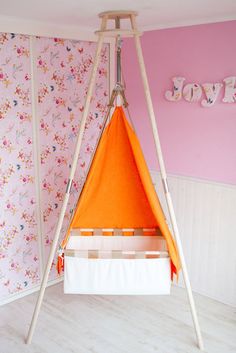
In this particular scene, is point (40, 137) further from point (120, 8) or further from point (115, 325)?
point (115, 325)

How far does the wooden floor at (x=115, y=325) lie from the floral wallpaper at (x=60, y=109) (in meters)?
0.56

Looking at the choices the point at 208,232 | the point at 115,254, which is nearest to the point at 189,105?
the point at 208,232

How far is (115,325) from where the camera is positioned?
3.17 metres

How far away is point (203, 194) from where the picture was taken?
349cm

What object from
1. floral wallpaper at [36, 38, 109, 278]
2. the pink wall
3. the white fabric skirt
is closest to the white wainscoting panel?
the pink wall

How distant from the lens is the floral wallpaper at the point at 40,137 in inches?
128

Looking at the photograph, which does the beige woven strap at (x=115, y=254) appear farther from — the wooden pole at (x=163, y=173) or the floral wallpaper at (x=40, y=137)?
the floral wallpaper at (x=40, y=137)

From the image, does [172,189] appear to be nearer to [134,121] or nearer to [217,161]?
[217,161]

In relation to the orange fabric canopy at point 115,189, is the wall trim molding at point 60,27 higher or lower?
higher

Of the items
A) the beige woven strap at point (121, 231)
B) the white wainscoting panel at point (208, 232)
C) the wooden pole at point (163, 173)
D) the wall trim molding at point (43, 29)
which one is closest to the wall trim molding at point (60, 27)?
the wall trim molding at point (43, 29)

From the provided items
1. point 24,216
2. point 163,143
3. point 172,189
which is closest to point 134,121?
point 163,143

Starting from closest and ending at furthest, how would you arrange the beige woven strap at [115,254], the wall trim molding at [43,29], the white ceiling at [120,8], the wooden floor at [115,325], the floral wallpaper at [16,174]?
the white ceiling at [120,8], the beige woven strap at [115,254], the wooden floor at [115,325], the wall trim molding at [43,29], the floral wallpaper at [16,174]

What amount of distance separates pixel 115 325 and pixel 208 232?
1.11 meters

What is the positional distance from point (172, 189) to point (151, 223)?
60cm
